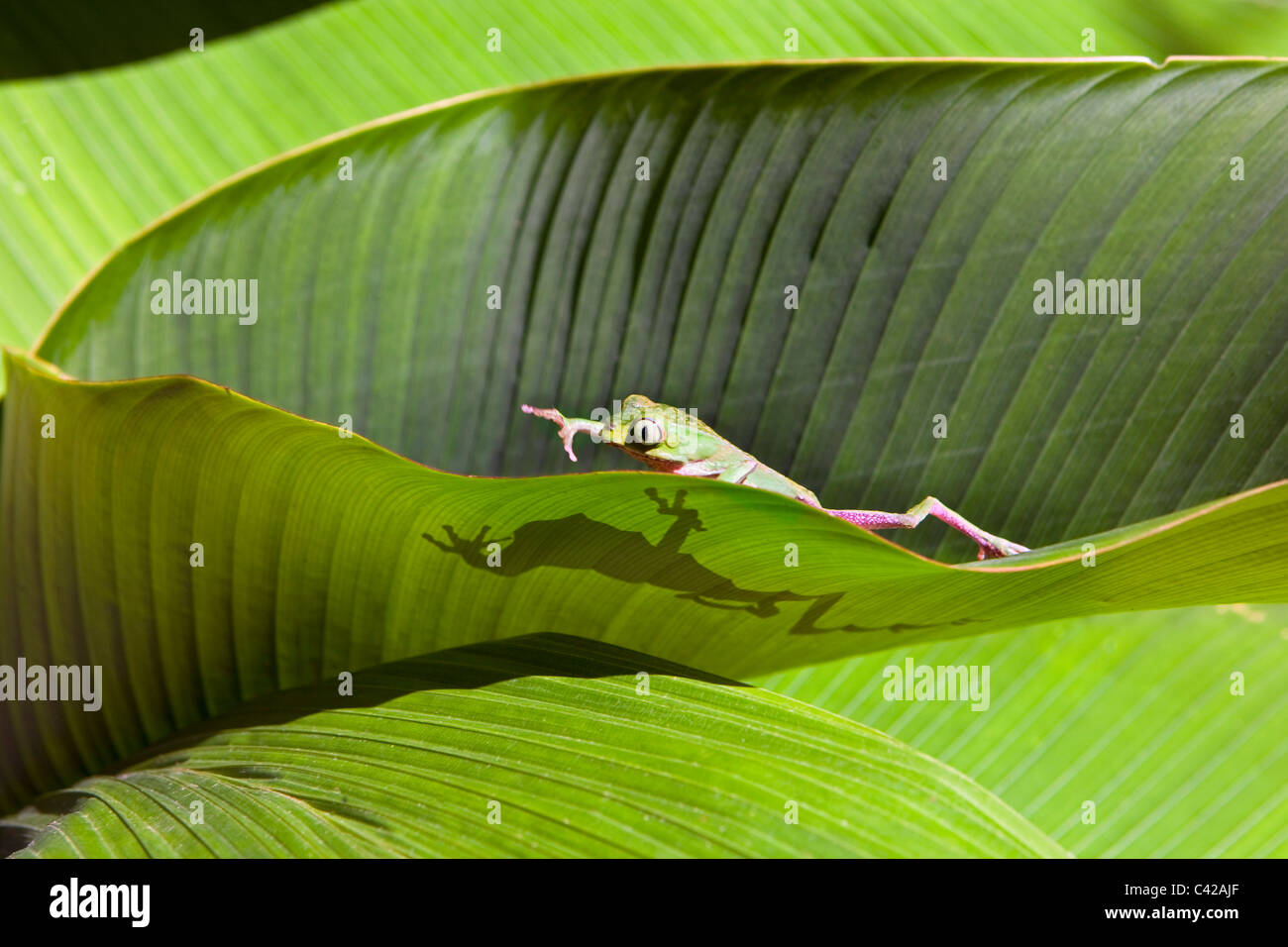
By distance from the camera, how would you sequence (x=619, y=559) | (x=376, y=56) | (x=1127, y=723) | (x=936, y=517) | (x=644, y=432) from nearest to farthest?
(x=619, y=559) < (x=1127, y=723) < (x=936, y=517) < (x=644, y=432) < (x=376, y=56)

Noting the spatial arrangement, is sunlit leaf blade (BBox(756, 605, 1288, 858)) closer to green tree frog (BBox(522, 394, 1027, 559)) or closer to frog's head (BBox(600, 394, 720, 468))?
green tree frog (BBox(522, 394, 1027, 559))

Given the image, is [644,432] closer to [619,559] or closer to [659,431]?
[659,431]

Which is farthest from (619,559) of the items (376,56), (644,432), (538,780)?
(376,56)

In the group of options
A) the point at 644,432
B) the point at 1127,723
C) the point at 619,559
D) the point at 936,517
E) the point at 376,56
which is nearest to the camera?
the point at 619,559

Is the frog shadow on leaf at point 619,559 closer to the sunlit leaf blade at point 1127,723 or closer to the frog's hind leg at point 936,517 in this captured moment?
the sunlit leaf blade at point 1127,723

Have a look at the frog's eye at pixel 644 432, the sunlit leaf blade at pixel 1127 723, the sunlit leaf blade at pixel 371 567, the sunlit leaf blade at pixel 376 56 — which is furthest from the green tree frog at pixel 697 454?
the sunlit leaf blade at pixel 376 56

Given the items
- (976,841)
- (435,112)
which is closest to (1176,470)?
(976,841)
